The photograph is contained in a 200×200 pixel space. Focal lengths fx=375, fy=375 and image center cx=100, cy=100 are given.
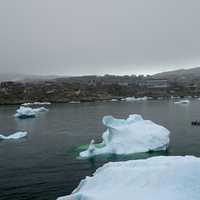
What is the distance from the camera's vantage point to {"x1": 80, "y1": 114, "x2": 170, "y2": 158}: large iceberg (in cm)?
3628

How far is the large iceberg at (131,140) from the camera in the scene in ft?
119

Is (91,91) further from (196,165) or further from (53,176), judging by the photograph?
(196,165)

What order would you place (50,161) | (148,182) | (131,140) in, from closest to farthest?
(148,182)
(50,161)
(131,140)

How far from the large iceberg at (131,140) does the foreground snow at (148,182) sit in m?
17.0

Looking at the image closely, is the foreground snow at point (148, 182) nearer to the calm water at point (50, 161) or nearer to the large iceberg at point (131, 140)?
the calm water at point (50, 161)

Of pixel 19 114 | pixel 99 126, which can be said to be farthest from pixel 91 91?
pixel 99 126

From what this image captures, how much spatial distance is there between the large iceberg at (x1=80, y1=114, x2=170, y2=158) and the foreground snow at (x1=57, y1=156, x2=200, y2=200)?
1704cm

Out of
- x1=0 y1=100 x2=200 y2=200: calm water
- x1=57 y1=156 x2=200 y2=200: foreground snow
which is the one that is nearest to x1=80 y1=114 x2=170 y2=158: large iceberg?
x1=0 y1=100 x2=200 y2=200: calm water

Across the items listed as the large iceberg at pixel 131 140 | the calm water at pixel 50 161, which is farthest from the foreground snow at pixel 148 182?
the large iceberg at pixel 131 140

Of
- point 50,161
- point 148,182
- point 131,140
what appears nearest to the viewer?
point 148,182

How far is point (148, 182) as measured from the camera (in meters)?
16.4

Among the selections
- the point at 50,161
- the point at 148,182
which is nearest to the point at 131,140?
the point at 50,161

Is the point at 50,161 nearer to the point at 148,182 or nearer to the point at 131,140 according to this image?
the point at 131,140

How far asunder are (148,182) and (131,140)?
21.0 meters
